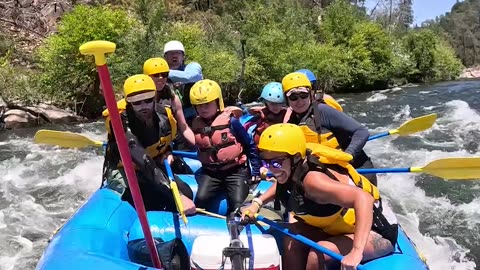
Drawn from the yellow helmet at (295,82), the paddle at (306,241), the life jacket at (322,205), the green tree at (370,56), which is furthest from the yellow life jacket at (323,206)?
the green tree at (370,56)

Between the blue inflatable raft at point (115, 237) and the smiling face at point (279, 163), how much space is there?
45cm

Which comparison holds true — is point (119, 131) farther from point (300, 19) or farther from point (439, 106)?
point (300, 19)

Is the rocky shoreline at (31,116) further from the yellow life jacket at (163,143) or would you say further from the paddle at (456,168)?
the paddle at (456,168)

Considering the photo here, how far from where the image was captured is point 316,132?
3.58 m

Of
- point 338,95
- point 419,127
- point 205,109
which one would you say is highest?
point 205,109

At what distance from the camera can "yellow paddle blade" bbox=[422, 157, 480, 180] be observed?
3.29 meters

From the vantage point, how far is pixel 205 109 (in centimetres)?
369

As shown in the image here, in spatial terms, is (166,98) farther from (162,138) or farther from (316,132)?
(316,132)

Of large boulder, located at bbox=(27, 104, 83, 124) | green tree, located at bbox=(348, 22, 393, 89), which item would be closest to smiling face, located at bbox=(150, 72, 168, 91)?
large boulder, located at bbox=(27, 104, 83, 124)

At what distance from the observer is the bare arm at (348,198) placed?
2.28m

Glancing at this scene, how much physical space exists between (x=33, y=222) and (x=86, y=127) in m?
5.80

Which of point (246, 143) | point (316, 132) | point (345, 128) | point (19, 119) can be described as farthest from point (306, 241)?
point (19, 119)

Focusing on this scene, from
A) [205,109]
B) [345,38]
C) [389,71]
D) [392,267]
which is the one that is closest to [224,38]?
[345,38]

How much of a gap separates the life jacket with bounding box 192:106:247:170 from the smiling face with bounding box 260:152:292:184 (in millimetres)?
1205
